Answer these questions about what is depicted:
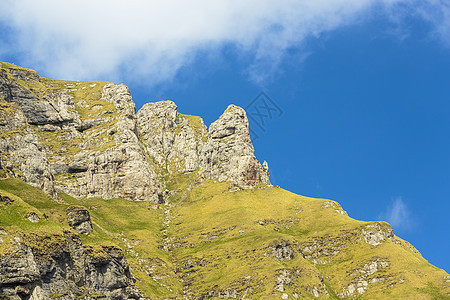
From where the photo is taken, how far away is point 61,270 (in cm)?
10300

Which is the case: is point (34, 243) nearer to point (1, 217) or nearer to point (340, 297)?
point (1, 217)

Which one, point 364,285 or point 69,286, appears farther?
point 364,285

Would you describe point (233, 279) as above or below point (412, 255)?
below

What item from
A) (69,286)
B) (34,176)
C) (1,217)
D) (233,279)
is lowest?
(69,286)

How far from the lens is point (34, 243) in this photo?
3868 inches

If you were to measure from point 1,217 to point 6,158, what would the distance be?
9723 cm

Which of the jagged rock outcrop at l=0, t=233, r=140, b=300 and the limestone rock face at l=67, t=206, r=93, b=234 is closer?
the jagged rock outcrop at l=0, t=233, r=140, b=300

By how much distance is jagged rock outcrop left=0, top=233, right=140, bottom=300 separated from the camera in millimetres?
83500

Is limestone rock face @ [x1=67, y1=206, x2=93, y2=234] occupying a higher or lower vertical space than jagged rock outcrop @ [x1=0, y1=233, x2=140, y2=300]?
higher

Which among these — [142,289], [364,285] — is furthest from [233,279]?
[364,285]

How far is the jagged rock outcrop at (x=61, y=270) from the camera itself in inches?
3287

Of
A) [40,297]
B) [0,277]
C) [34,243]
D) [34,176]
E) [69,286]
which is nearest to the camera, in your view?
[0,277]

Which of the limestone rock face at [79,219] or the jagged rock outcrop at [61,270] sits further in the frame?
the limestone rock face at [79,219]

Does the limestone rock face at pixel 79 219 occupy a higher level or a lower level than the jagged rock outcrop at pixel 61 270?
higher
